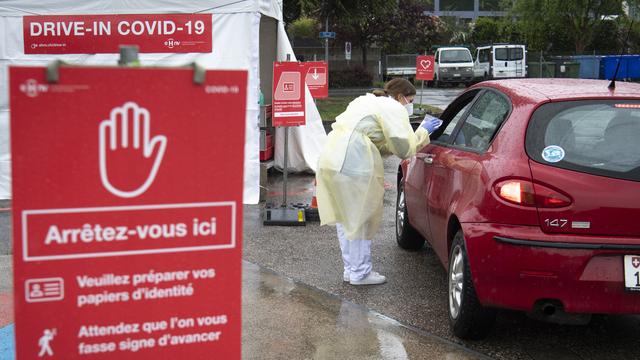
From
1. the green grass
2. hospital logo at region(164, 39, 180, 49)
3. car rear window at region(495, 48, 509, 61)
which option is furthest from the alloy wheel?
car rear window at region(495, 48, 509, 61)

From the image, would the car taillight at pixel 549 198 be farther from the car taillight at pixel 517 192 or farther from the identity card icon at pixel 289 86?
the identity card icon at pixel 289 86

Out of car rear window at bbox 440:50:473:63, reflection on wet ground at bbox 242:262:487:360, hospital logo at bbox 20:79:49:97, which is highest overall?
car rear window at bbox 440:50:473:63

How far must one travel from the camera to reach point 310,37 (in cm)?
3884

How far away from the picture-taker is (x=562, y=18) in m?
41.5

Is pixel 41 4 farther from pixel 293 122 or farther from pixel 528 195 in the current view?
pixel 528 195

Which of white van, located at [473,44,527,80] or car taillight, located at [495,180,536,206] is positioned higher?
white van, located at [473,44,527,80]

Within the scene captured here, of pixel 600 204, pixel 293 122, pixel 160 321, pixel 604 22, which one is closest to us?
pixel 160 321

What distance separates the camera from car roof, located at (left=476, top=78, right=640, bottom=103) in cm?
408

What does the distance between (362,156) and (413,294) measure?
→ 1098 millimetres

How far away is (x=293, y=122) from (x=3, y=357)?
4.79 meters

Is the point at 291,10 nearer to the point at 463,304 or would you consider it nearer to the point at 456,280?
the point at 456,280

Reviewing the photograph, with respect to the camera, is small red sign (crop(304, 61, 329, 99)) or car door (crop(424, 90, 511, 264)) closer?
car door (crop(424, 90, 511, 264))

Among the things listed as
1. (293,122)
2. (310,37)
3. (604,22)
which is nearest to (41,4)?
(293,122)

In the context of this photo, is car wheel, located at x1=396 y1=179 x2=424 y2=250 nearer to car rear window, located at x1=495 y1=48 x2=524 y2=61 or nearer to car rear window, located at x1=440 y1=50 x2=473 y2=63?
car rear window, located at x1=440 y1=50 x2=473 y2=63
